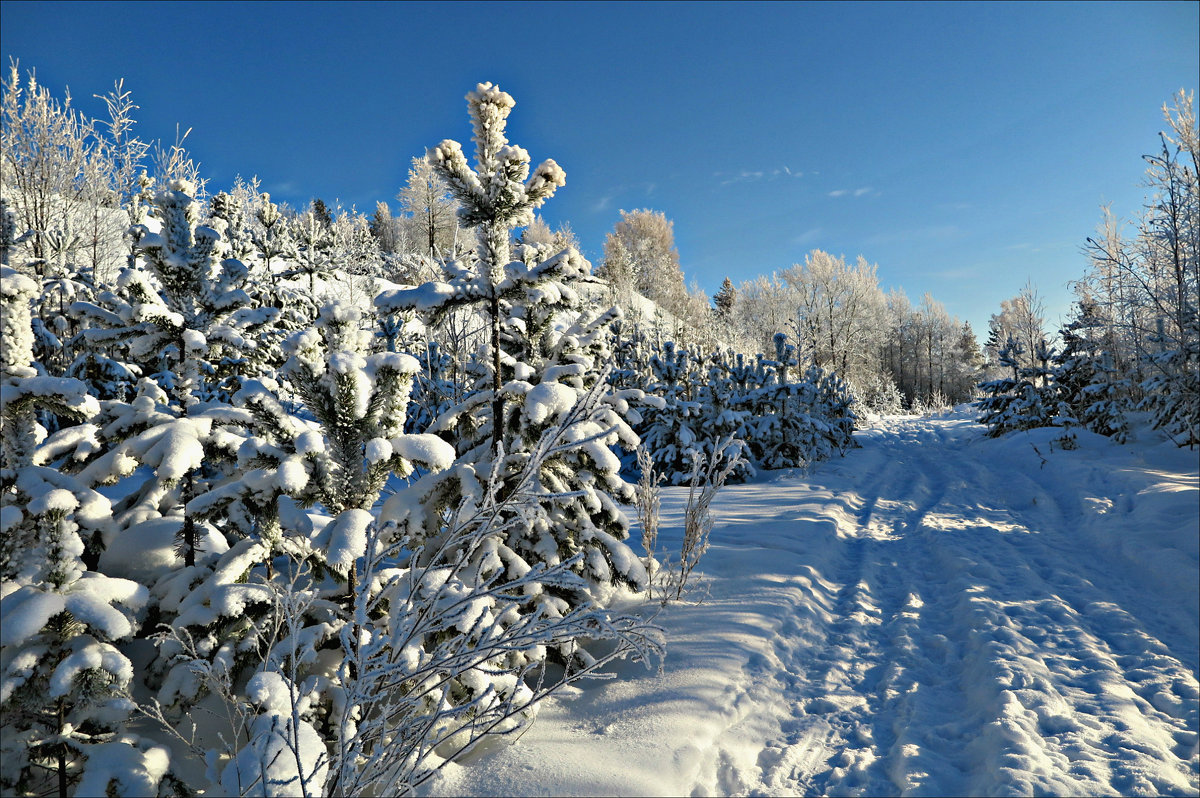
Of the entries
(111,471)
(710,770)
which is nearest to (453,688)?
(710,770)

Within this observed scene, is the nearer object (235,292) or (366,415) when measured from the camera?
(366,415)

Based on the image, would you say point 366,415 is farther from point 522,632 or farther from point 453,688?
point 522,632

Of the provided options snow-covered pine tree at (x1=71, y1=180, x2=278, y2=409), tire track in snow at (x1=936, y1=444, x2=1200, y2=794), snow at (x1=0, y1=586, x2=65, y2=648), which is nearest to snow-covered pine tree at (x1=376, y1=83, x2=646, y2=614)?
snow-covered pine tree at (x1=71, y1=180, x2=278, y2=409)

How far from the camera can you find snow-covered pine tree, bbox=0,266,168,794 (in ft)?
6.19

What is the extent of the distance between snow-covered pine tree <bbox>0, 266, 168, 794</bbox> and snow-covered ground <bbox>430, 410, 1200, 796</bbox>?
1.25 metres

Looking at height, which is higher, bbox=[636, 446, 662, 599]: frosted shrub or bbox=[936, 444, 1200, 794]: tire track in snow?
bbox=[636, 446, 662, 599]: frosted shrub

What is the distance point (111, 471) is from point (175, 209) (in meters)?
1.49

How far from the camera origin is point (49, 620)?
6.46ft

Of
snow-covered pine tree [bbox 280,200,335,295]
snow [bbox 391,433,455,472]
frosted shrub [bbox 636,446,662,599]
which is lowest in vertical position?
frosted shrub [bbox 636,446,662,599]

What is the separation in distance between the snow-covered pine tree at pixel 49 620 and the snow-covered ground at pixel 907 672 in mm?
1248

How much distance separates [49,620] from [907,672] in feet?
14.0

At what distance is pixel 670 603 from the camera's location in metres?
4.13

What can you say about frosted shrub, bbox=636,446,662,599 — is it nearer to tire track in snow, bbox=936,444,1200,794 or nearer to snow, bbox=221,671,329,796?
tire track in snow, bbox=936,444,1200,794

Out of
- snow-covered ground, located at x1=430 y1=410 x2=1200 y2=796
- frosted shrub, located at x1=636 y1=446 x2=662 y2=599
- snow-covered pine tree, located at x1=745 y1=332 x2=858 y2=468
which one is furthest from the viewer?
snow-covered pine tree, located at x1=745 y1=332 x2=858 y2=468
